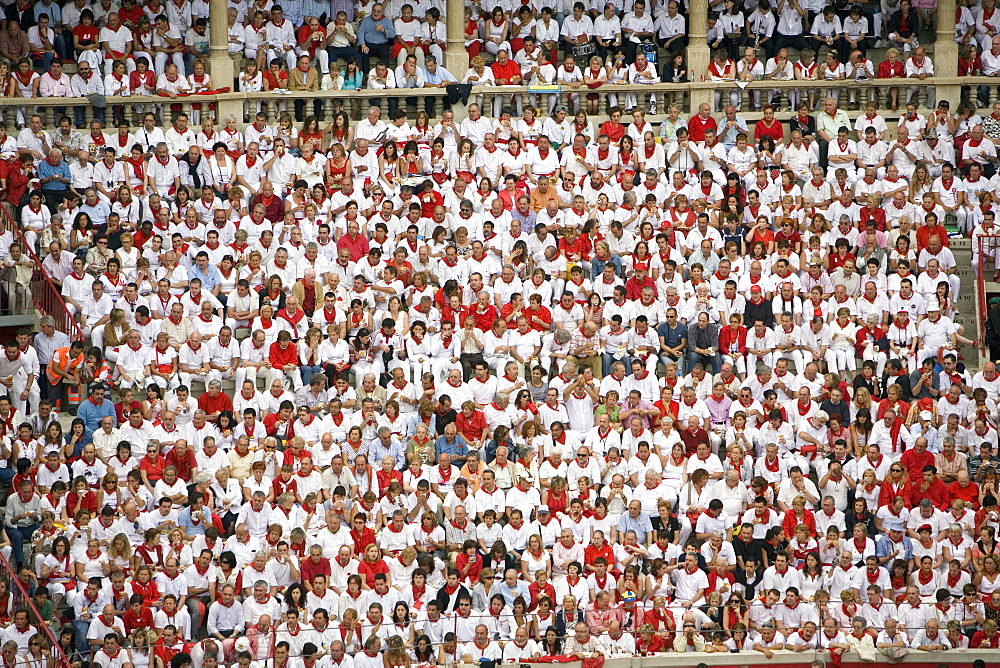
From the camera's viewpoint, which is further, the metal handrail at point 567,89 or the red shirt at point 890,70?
the red shirt at point 890,70

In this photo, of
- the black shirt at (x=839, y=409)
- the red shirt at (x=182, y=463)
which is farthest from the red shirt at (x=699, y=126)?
the red shirt at (x=182, y=463)

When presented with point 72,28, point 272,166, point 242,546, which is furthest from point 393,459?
point 72,28

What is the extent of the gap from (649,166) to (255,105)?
642 centimetres

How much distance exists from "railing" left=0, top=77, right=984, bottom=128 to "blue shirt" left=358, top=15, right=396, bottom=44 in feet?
3.44

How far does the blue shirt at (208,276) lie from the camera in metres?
24.5

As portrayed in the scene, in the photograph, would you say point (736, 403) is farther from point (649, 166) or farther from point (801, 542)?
point (649, 166)

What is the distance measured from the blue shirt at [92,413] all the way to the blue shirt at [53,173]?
4.55 metres

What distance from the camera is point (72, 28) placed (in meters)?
27.7

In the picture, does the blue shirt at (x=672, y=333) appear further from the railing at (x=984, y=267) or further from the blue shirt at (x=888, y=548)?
the railing at (x=984, y=267)

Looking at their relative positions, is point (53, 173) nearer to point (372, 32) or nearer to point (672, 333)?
point (372, 32)

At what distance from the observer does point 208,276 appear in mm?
24469

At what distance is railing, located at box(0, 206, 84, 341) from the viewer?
23.3m

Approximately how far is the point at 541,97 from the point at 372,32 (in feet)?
9.80

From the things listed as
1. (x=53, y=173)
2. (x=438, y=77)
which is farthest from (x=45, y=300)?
(x=438, y=77)
